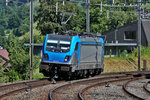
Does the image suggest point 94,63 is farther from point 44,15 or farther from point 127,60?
point 44,15

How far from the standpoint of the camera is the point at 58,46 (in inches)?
886

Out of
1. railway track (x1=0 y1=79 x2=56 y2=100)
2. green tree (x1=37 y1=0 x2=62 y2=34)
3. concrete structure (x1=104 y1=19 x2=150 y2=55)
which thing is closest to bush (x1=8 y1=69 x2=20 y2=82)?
railway track (x1=0 y1=79 x2=56 y2=100)

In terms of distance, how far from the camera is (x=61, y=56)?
22.2m

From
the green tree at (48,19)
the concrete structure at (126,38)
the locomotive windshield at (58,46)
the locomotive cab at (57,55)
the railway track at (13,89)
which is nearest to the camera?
the railway track at (13,89)

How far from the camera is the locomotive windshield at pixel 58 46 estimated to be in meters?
22.4

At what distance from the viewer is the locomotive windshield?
881 inches

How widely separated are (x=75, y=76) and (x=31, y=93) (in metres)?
9.18

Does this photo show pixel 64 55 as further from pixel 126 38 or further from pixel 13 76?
pixel 126 38

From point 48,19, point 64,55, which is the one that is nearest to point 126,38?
point 48,19

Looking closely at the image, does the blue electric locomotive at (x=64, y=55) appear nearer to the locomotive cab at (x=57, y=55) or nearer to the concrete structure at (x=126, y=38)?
the locomotive cab at (x=57, y=55)

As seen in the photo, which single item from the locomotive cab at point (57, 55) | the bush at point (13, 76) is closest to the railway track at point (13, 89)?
the locomotive cab at point (57, 55)

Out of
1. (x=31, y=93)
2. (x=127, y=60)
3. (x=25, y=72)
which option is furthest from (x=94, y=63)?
(x=127, y=60)

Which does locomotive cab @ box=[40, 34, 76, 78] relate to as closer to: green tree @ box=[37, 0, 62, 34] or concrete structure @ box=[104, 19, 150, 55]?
concrete structure @ box=[104, 19, 150, 55]

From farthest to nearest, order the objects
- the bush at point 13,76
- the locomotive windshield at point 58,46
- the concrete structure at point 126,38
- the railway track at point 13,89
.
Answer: the concrete structure at point 126,38, the bush at point 13,76, the locomotive windshield at point 58,46, the railway track at point 13,89
